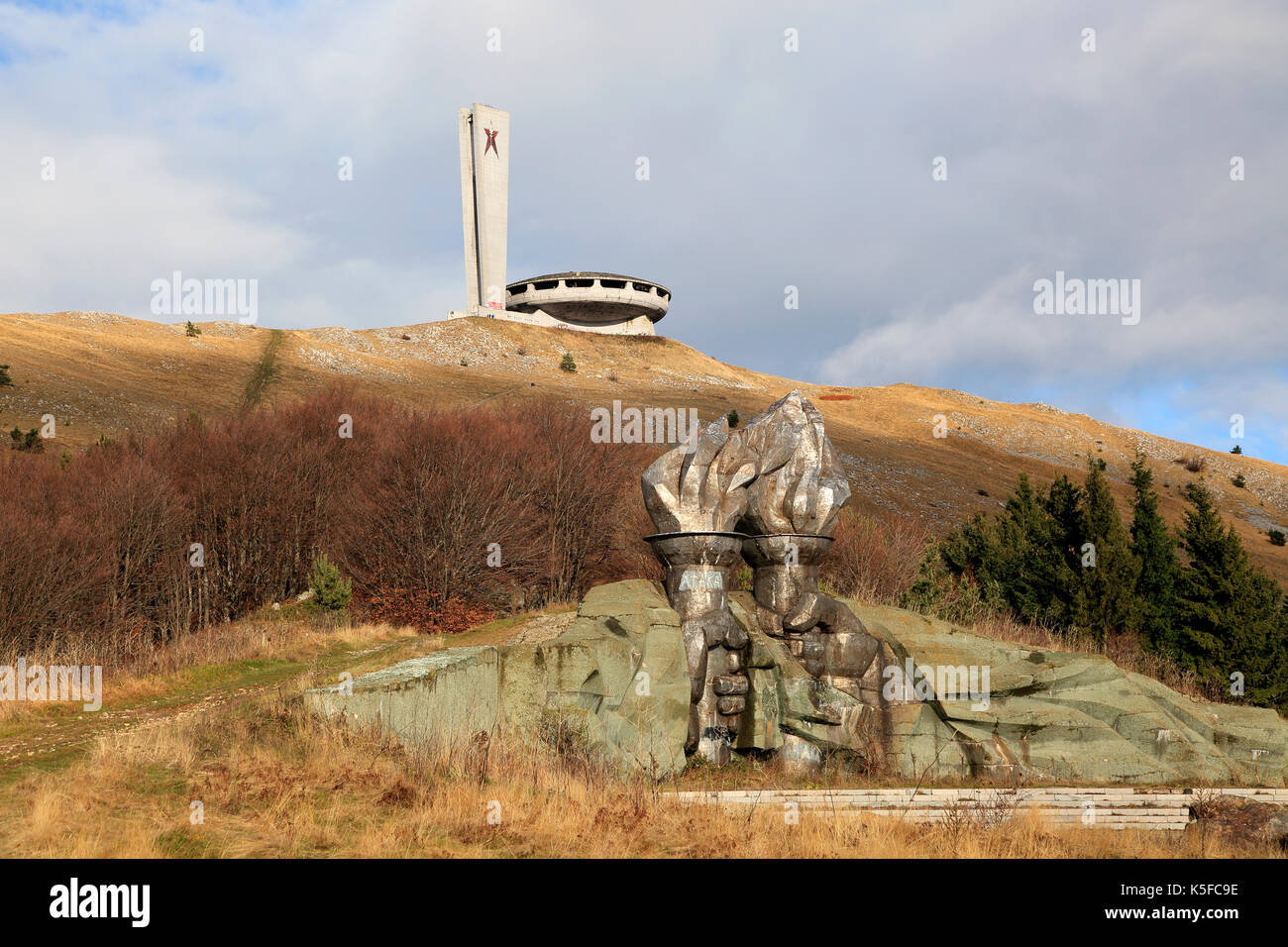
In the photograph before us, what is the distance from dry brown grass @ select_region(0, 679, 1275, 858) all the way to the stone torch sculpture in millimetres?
2634

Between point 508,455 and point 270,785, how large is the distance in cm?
2373

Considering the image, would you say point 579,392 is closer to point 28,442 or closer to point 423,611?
point 28,442

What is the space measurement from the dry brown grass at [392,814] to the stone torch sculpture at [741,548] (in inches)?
104

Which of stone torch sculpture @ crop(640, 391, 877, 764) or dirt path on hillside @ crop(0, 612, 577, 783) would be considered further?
stone torch sculpture @ crop(640, 391, 877, 764)

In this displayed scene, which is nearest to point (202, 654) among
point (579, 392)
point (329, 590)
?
point (329, 590)

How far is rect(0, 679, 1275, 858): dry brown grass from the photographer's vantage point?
7.05 metres

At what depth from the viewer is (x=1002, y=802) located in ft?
31.6

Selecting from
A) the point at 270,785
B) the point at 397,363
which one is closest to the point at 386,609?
the point at 270,785

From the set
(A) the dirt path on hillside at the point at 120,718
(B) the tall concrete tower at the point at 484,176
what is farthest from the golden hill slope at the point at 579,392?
(A) the dirt path on hillside at the point at 120,718

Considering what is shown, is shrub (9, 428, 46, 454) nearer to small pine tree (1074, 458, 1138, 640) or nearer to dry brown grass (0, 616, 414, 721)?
dry brown grass (0, 616, 414, 721)

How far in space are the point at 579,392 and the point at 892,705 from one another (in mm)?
57811

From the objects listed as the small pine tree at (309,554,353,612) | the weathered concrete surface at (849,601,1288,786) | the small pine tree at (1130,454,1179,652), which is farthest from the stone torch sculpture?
the small pine tree at (1130,454,1179,652)

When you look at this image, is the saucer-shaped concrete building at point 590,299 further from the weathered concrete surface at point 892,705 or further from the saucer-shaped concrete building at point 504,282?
the weathered concrete surface at point 892,705

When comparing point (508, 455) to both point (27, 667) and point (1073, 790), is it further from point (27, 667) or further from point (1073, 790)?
point (1073, 790)
